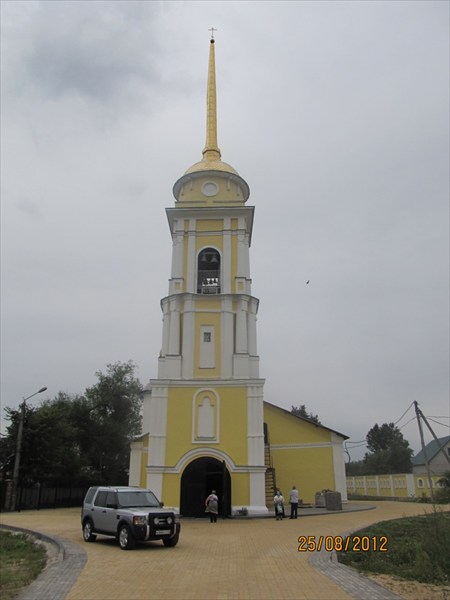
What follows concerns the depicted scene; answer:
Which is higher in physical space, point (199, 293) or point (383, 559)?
point (199, 293)

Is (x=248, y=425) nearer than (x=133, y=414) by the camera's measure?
Yes

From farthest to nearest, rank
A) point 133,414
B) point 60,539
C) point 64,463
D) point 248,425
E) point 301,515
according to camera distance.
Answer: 1. point 133,414
2. point 64,463
3. point 248,425
4. point 301,515
5. point 60,539

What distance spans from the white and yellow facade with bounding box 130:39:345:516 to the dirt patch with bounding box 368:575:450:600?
14629 mm

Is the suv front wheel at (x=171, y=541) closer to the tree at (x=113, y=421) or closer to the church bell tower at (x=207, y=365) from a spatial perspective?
the church bell tower at (x=207, y=365)

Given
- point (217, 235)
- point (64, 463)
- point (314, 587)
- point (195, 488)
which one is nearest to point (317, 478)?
point (195, 488)

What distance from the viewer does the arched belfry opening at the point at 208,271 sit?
1117 inches

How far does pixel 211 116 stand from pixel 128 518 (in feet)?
88.8

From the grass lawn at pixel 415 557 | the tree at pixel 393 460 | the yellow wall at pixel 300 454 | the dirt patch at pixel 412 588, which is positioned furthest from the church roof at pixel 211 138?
the tree at pixel 393 460

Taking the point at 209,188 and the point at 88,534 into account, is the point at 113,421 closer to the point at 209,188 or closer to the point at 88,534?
the point at 209,188

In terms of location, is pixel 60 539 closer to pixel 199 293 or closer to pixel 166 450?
pixel 166 450

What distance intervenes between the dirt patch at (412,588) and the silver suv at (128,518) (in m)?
5.64

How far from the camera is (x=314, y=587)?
8.88 meters

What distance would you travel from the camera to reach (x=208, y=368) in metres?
26.0

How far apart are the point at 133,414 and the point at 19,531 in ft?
101
